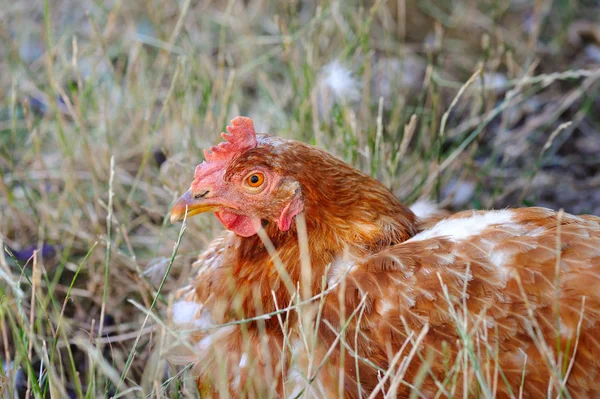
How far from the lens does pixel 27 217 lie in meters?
2.88

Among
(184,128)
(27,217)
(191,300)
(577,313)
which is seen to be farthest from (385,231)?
(27,217)

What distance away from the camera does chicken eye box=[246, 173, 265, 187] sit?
1.85 metres

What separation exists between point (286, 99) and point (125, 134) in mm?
821

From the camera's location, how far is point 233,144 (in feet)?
6.07

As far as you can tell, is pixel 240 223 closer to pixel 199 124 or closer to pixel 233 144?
pixel 233 144

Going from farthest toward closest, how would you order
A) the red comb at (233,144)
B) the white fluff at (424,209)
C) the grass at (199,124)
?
1. the grass at (199,124)
2. the white fluff at (424,209)
3. the red comb at (233,144)

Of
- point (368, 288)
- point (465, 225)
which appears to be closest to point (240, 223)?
point (368, 288)

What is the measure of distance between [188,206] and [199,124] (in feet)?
4.01

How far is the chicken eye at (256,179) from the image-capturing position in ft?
6.07

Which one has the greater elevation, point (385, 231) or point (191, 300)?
point (385, 231)

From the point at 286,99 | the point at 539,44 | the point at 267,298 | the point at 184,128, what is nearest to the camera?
the point at 267,298

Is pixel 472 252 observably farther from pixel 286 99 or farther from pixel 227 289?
pixel 286 99

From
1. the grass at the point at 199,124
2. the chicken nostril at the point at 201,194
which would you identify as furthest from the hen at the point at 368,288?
the grass at the point at 199,124

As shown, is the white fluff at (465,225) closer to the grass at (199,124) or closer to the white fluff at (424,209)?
the white fluff at (424,209)
